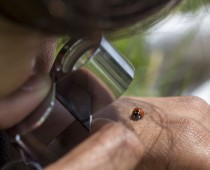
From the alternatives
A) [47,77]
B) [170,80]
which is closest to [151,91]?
[170,80]

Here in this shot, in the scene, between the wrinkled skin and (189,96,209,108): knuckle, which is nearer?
the wrinkled skin

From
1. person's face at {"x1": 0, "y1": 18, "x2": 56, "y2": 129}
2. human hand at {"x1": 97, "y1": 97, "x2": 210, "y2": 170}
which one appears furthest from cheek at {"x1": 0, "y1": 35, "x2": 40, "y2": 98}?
human hand at {"x1": 97, "y1": 97, "x2": 210, "y2": 170}

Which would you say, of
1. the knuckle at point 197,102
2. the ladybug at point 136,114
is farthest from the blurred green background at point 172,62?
the ladybug at point 136,114

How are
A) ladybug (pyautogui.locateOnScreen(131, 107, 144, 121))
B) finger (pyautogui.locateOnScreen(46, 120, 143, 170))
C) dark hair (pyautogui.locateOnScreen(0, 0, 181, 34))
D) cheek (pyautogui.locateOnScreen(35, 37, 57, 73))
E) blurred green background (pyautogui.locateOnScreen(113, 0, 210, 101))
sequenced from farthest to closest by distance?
blurred green background (pyautogui.locateOnScreen(113, 0, 210, 101)) < ladybug (pyautogui.locateOnScreen(131, 107, 144, 121)) < cheek (pyautogui.locateOnScreen(35, 37, 57, 73)) < finger (pyautogui.locateOnScreen(46, 120, 143, 170)) < dark hair (pyautogui.locateOnScreen(0, 0, 181, 34))

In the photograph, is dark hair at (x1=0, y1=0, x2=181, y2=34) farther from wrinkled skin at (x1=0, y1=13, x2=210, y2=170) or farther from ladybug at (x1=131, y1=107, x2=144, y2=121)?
ladybug at (x1=131, y1=107, x2=144, y2=121)

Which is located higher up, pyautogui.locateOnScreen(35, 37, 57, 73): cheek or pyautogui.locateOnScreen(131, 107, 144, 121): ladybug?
pyautogui.locateOnScreen(35, 37, 57, 73): cheek

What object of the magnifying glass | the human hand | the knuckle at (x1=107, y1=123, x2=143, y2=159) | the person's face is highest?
the person's face
